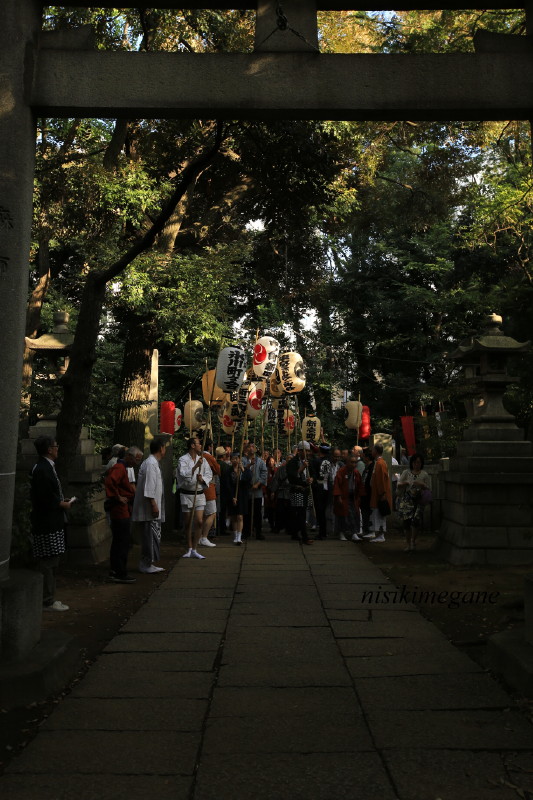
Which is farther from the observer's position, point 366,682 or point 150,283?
point 150,283

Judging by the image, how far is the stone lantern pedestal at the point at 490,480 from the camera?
10.0 m

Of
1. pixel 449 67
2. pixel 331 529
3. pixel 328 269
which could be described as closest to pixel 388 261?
pixel 328 269

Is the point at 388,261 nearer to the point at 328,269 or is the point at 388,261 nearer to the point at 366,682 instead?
the point at 328,269

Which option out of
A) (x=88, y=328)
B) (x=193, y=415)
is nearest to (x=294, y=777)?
(x=88, y=328)

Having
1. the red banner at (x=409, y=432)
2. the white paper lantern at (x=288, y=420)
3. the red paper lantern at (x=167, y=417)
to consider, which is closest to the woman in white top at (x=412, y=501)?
the white paper lantern at (x=288, y=420)

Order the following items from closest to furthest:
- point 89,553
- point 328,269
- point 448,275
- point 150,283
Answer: point 89,553, point 150,283, point 448,275, point 328,269

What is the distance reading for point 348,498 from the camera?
14117 millimetres

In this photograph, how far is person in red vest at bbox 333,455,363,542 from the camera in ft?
45.0

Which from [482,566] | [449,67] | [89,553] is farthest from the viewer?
[89,553]

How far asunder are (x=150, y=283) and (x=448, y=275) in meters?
15.1

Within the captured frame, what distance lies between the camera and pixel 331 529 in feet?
54.4

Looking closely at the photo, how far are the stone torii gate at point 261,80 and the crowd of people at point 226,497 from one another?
235 centimetres

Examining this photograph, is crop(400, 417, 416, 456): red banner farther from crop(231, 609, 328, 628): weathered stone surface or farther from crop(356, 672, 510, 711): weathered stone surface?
crop(356, 672, 510, 711): weathered stone surface

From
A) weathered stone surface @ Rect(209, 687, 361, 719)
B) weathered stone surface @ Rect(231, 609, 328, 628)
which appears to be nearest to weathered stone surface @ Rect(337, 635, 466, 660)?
weathered stone surface @ Rect(231, 609, 328, 628)
